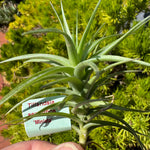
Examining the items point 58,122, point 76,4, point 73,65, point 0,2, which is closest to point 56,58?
point 73,65

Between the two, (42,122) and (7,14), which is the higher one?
(7,14)

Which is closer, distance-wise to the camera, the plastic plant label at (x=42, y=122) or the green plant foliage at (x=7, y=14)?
the plastic plant label at (x=42, y=122)

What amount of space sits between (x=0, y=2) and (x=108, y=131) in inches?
99.9

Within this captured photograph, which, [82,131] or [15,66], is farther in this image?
[15,66]

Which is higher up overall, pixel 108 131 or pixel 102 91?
pixel 102 91

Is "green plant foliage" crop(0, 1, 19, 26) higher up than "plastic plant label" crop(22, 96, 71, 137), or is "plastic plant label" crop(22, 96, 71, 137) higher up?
"green plant foliage" crop(0, 1, 19, 26)

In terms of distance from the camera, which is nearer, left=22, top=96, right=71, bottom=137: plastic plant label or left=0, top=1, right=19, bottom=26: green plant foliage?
left=22, top=96, right=71, bottom=137: plastic plant label

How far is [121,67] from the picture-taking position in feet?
3.34

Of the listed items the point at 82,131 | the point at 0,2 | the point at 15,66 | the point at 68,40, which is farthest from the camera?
the point at 0,2

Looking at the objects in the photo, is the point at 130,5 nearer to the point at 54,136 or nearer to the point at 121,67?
the point at 121,67

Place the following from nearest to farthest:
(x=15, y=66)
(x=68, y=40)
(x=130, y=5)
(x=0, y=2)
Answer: (x=68, y=40), (x=130, y=5), (x=15, y=66), (x=0, y=2)

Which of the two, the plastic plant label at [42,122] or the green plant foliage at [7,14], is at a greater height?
the green plant foliage at [7,14]

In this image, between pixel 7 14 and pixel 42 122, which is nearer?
pixel 42 122

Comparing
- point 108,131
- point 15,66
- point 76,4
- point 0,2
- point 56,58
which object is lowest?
point 108,131
